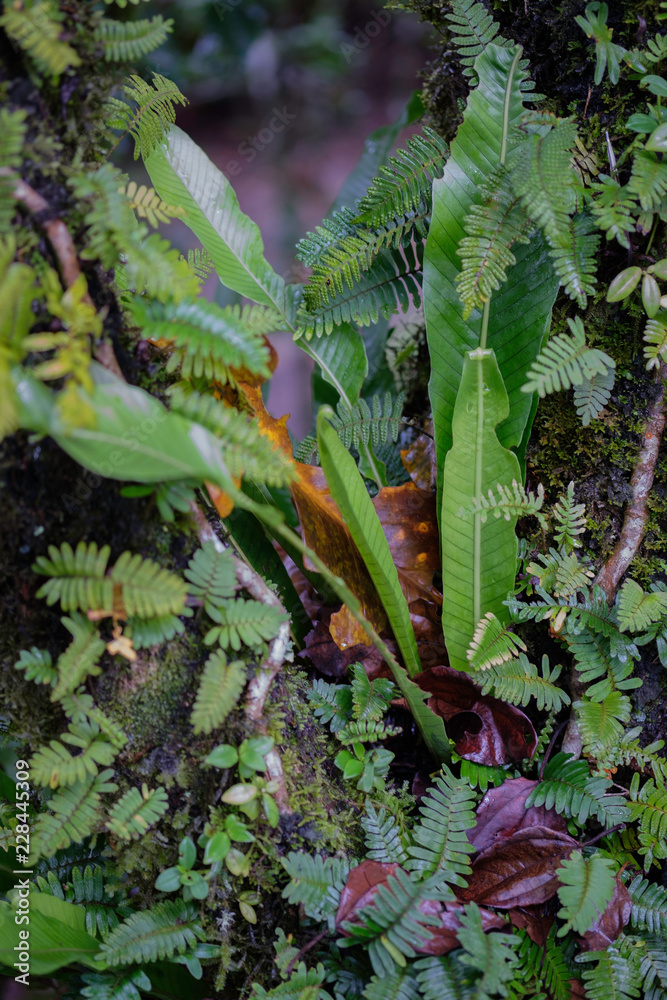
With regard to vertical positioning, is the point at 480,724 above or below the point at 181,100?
below

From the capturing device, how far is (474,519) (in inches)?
45.9

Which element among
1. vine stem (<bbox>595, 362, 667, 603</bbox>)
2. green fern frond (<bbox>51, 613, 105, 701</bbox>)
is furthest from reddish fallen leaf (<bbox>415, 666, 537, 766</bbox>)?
green fern frond (<bbox>51, 613, 105, 701</bbox>)

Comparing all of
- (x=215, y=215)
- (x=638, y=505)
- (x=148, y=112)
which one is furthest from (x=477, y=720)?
(x=148, y=112)

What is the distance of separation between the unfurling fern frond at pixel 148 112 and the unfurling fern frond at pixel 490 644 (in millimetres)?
1107

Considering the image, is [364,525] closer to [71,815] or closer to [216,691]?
[216,691]

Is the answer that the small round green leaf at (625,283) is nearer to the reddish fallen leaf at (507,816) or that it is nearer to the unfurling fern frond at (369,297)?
the unfurling fern frond at (369,297)

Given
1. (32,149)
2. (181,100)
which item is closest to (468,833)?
(32,149)

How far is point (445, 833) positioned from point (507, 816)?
150 mm

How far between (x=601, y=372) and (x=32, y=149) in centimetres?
96

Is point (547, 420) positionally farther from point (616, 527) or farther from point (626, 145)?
point (626, 145)

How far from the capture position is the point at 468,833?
3.68ft

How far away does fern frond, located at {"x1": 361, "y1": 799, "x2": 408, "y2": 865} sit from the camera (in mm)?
1042

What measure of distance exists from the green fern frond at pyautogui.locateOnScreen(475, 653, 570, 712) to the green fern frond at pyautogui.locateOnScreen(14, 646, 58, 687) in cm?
71

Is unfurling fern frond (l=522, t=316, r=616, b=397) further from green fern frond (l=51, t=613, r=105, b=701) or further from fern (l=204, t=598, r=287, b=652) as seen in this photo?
green fern frond (l=51, t=613, r=105, b=701)
